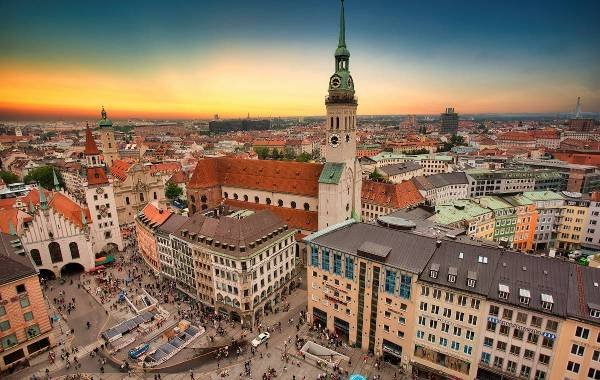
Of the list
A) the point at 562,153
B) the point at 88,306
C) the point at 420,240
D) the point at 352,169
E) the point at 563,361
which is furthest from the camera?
the point at 562,153

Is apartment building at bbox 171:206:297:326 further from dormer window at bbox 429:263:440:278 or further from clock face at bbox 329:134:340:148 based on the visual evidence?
dormer window at bbox 429:263:440:278

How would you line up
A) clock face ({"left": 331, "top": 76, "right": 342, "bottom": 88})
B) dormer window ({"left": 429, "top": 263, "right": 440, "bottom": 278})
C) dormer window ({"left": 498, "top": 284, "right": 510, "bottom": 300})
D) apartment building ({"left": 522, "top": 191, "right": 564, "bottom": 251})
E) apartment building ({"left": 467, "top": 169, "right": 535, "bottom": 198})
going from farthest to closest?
apartment building ({"left": 467, "top": 169, "right": 535, "bottom": 198}) < apartment building ({"left": 522, "top": 191, "right": 564, "bottom": 251}) < clock face ({"left": 331, "top": 76, "right": 342, "bottom": 88}) < dormer window ({"left": 429, "top": 263, "right": 440, "bottom": 278}) < dormer window ({"left": 498, "top": 284, "right": 510, "bottom": 300})

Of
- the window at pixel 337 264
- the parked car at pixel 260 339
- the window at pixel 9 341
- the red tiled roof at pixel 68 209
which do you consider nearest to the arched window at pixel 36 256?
the red tiled roof at pixel 68 209

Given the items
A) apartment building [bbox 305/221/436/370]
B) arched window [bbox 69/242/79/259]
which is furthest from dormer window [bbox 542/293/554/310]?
arched window [bbox 69/242/79/259]

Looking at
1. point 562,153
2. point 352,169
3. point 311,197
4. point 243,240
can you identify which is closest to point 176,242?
point 243,240

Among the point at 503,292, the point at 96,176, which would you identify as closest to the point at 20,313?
the point at 96,176

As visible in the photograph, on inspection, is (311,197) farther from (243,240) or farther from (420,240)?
(420,240)

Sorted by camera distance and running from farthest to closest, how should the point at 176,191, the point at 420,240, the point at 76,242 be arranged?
1. the point at 176,191
2. the point at 76,242
3. the point at 420,240
